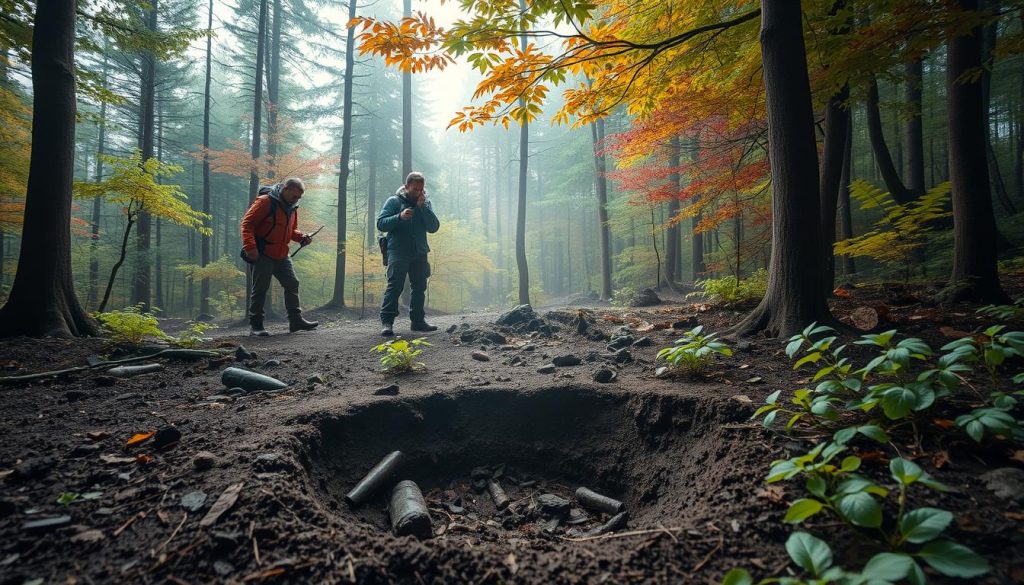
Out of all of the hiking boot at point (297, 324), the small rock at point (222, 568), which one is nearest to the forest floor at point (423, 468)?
the small rock at point (222, 568)

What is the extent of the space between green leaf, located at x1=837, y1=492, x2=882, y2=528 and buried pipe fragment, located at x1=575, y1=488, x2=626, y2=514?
1.40 metres

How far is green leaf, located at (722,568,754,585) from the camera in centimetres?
104

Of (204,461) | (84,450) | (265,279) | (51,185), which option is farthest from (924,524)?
(51,185)

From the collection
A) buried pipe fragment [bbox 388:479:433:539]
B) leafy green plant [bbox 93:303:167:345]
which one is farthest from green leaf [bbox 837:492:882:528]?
leafy green plant [bbox 93:303:167:345]

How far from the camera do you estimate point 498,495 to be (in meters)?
2.66

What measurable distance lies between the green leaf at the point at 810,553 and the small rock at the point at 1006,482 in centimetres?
81

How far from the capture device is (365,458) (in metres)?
2.66

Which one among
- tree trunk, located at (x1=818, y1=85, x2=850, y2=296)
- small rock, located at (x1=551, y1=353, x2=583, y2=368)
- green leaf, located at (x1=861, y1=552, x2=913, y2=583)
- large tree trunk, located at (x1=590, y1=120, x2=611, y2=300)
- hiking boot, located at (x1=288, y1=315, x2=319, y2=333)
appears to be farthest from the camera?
large tree trunk, located at (x1=590, y1=120, x2=611, y2=300)

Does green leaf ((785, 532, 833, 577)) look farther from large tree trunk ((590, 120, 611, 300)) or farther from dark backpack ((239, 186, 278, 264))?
large tree trunk ((590, 120, 611, 300))

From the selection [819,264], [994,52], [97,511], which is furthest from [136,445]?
[994,52]

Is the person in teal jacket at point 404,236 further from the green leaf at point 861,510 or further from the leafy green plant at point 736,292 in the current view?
the green leaf at point 861,510

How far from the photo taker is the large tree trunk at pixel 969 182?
4.25 metres

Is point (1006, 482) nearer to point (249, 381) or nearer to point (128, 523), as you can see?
point (128, 523)

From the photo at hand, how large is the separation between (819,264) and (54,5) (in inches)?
358
